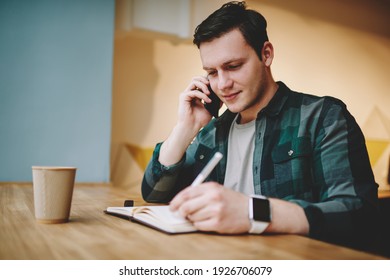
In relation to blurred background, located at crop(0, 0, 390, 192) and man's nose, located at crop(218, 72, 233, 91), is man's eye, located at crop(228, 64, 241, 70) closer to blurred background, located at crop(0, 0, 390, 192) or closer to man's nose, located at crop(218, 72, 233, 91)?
man's nose, located at crop(218, 72, 233, 91)

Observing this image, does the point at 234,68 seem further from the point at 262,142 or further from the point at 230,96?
the point at 262,142

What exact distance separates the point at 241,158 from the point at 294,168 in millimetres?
215

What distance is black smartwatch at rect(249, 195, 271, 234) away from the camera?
0.72 m

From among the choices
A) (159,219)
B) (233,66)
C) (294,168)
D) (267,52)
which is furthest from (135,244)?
(267,52)

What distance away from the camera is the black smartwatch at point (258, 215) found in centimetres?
72

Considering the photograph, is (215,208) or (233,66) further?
(233,66)

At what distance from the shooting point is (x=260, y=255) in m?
0.61

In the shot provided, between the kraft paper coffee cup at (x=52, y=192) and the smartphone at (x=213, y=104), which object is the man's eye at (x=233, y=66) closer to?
the smartphone at (x=213, y=104)

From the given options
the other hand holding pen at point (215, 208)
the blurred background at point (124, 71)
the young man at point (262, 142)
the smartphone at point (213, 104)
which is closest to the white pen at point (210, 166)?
the other hand holding pen at point (215, 208)

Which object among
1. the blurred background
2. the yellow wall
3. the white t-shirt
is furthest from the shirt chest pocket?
the yellow wall

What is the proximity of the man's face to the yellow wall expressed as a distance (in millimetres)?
1188

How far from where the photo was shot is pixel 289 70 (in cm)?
301
